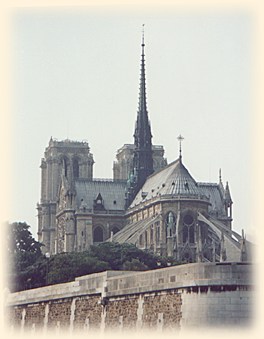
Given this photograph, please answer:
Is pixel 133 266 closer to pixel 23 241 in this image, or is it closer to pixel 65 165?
pixel 23 241

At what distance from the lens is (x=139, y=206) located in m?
106

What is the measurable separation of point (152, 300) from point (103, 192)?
86746 mm

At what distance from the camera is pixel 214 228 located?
95875 mm

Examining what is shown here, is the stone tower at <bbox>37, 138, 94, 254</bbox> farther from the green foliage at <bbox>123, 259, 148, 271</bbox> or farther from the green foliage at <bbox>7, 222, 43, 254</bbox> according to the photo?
the green foliage at <bbox>123, 259, 148, 271</bbox>

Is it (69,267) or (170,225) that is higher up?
(170,225)

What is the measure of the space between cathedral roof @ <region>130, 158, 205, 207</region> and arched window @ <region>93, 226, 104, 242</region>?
497 cm

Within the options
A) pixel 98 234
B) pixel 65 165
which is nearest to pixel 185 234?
pixel 98 234

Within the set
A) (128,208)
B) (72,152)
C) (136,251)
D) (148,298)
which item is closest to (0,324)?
(148,298)

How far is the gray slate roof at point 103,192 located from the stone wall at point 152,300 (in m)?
75.5

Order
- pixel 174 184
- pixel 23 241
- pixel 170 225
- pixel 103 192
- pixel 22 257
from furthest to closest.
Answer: pixel 103 192 < pixel 174 184 < pixel 170 225 < pixel 23 241 < pixel 22 257

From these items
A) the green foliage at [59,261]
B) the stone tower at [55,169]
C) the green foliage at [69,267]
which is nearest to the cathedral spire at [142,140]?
the stone tower at [55,169]

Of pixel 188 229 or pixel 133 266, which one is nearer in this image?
pixel 133 266

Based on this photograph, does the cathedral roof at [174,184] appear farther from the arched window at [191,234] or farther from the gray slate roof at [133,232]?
the arched window at [191,234]

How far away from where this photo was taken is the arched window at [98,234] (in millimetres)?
109062
